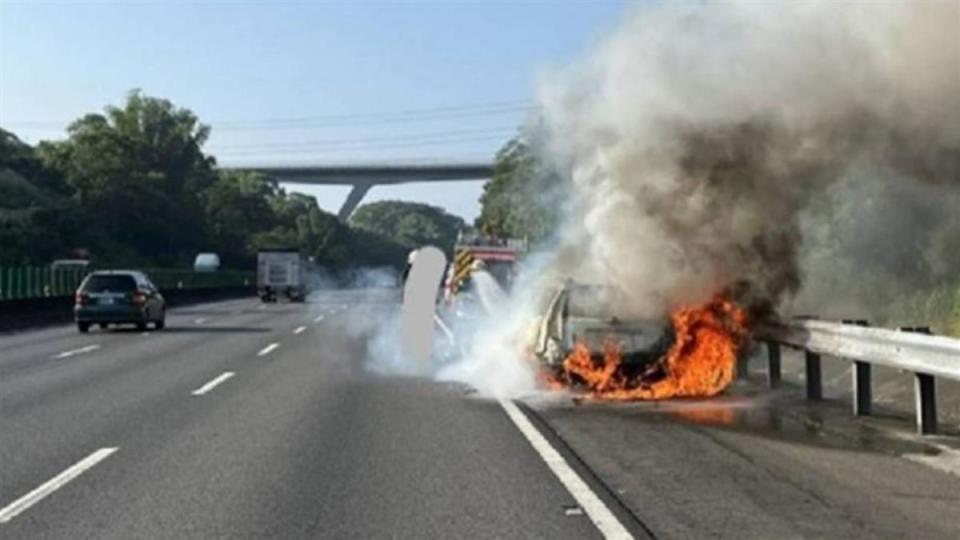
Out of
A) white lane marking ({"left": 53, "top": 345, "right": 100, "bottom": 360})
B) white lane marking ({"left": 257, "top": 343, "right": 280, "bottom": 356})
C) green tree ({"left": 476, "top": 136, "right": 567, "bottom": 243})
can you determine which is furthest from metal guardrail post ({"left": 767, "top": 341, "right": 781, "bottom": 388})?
white lane marking ({"left": 53, "top": 345, "right": 100, "bottom": 360})

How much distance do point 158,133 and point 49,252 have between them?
42206 millimetres

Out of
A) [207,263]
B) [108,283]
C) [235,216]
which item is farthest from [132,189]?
[108,283]

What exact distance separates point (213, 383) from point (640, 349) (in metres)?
5.89

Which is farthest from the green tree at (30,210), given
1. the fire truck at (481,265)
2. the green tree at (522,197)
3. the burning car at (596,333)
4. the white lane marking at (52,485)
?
the white lane marking at (52,485)

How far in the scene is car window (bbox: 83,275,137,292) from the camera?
107 ft

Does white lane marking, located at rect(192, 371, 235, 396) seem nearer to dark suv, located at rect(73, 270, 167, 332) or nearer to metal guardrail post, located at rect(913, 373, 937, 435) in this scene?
metal guardrail post, located at rect(913, 373, 937, 435)

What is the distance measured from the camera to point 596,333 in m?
15.0

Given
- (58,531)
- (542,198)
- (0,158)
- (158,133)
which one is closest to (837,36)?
(58,531)

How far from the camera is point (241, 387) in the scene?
54.8ft

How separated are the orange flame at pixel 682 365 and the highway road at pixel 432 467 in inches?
22.4

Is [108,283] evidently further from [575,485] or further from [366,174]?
[366,174]

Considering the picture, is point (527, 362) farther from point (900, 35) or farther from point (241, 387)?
point (900, 35)

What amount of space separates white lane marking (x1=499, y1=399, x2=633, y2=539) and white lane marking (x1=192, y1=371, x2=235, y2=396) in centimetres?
481

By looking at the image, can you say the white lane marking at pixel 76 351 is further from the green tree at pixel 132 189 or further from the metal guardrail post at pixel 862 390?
the green tree at pixel 132 189
